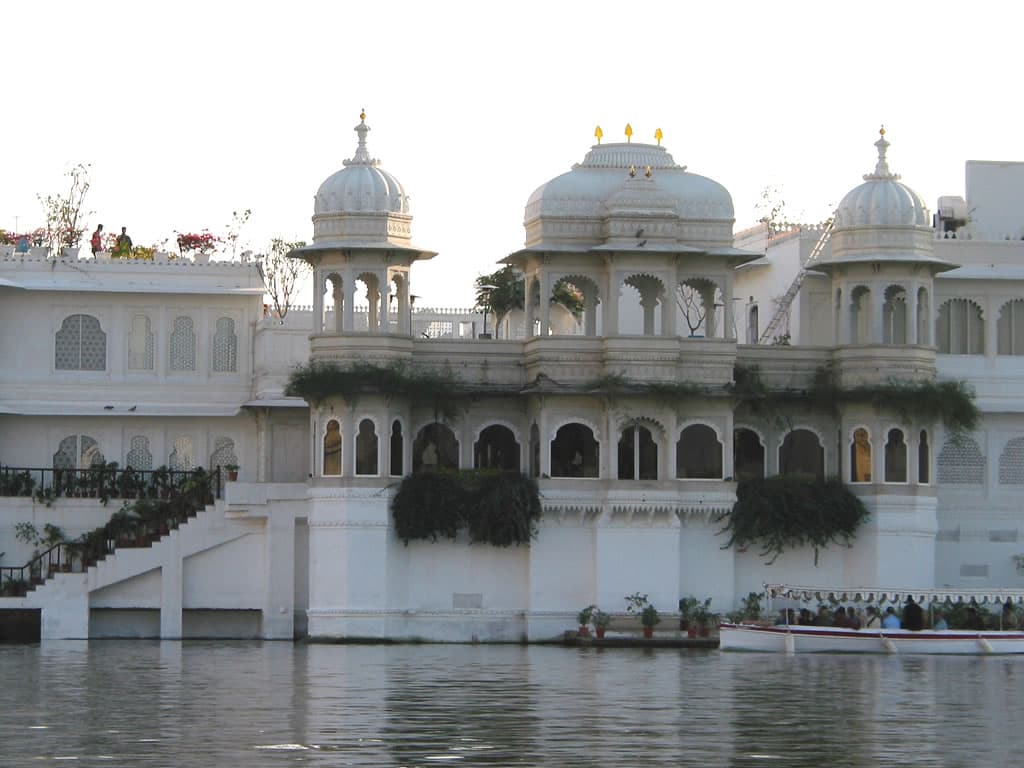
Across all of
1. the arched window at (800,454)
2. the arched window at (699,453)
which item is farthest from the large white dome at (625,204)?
the arched window at (800,454)

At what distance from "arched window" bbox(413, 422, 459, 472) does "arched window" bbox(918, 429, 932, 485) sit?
31.3 ft

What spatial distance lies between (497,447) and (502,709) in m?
19.1

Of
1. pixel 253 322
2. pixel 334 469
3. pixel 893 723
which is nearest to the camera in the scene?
pixel 893 723

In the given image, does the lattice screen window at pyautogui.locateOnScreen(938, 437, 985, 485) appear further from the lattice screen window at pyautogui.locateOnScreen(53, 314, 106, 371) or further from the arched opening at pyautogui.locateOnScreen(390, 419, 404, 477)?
the lattice screen window at pyautogui.locateOnScreen(53, 314, 106, 371)

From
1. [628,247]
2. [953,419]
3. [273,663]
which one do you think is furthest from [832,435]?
[273,663]

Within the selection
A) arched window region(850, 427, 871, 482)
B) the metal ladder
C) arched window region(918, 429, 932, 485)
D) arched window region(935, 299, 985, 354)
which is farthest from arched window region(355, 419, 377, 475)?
arched window region(935, 299, 985, 354)

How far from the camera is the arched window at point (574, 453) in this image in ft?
161

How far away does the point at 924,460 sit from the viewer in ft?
164

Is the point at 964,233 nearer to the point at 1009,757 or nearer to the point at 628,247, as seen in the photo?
the point at 628,247

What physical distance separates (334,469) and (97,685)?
1376cm

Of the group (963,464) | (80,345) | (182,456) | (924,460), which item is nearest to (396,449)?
(182,456)

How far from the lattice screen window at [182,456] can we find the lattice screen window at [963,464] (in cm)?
1655

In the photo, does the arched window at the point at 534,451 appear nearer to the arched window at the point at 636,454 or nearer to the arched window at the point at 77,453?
the arched window at the point at 636,454

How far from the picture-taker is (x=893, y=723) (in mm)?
29859
